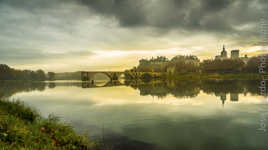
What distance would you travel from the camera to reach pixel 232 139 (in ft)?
27.6

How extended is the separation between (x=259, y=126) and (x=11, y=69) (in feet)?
494

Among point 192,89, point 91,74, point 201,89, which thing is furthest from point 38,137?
point 91,74

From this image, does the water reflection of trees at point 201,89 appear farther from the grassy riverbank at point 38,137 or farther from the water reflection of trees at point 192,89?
the grassy riverbank at point 38,137

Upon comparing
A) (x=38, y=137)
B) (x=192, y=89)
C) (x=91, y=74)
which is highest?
(x=91, y=74)

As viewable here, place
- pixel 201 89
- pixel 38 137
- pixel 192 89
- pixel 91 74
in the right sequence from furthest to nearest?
pixel 91 74
pixel 192 89
pixel 201 89
pixel 38 137

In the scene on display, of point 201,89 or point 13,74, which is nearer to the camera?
point 201,89

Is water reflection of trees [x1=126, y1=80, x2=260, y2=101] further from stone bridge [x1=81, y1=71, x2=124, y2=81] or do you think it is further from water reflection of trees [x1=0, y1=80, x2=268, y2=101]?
stone bridge [x1=81, y1=71, x2=124, y2=81]

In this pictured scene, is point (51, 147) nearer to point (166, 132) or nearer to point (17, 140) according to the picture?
point (17, 140)

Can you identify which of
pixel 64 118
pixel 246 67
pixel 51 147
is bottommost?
pixel 64 118

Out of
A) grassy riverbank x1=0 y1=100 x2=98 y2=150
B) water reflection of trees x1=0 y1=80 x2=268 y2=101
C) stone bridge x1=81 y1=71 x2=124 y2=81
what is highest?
stone bridge x1=81 y1=71 x2=124 y2=81

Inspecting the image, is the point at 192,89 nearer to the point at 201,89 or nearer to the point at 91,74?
the point at 201,89

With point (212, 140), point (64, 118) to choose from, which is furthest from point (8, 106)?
point (212, 140)

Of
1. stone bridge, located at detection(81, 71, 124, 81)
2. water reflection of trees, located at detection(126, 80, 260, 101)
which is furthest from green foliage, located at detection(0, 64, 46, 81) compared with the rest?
water reflection of trees, located at detection(126, 80, 260, 101)

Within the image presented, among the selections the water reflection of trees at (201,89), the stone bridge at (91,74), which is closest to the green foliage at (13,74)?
the stone bridge at (91,74)
